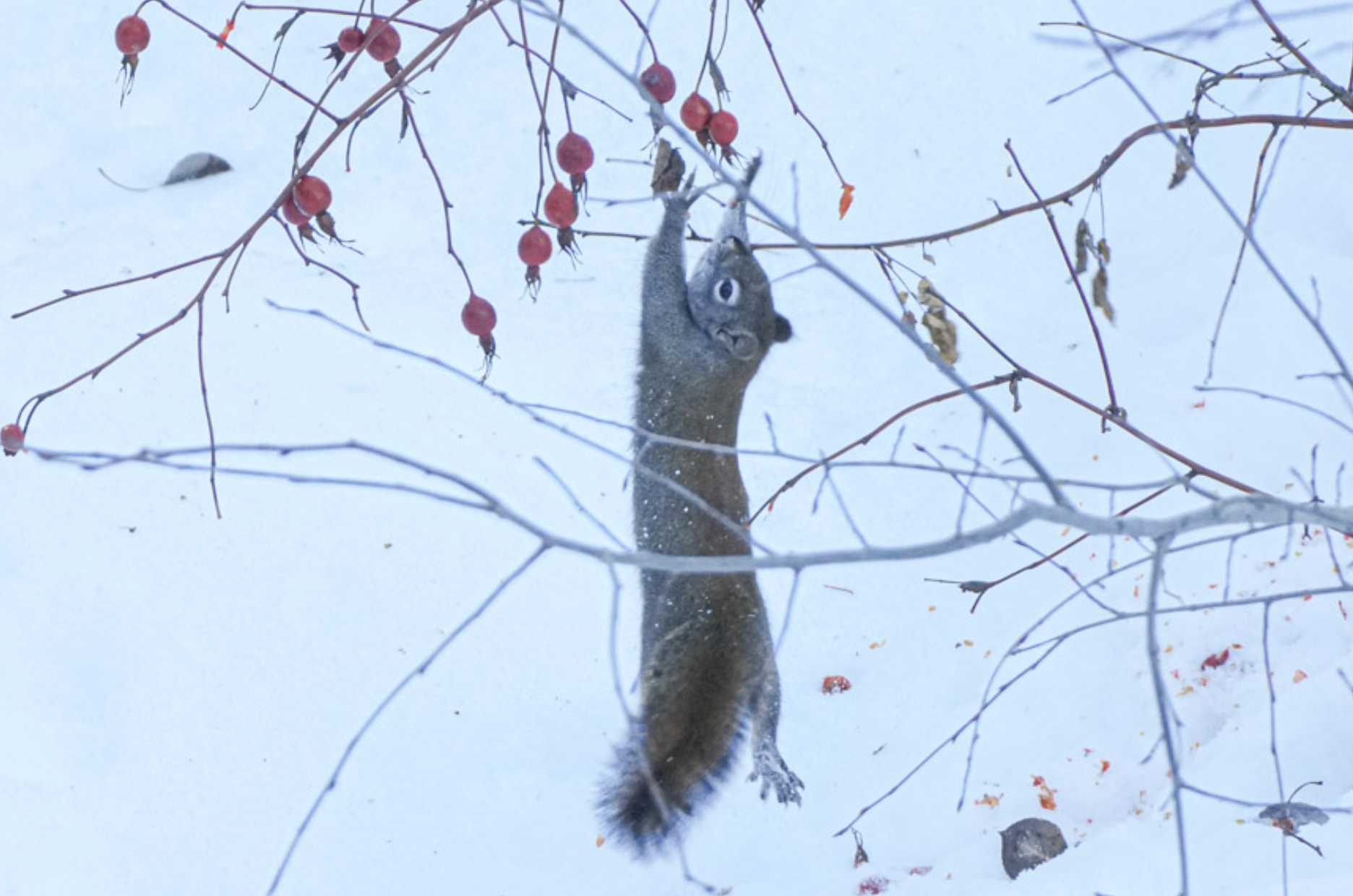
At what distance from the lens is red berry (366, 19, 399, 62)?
1764 mm

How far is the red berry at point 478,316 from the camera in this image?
1.92 m

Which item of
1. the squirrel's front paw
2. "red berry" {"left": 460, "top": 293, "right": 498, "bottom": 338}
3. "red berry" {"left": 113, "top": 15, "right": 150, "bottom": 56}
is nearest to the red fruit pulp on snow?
"red berry" {"left": 460, "top": 293, "right": 498, "bottom": 338}

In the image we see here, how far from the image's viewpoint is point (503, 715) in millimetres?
3287

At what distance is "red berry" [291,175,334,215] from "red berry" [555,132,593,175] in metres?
0.33

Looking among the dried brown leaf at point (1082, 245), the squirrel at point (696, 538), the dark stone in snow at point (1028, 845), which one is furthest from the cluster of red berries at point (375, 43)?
the dark stone in snow at point (1028, 845)

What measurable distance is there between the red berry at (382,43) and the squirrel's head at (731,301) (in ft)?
4.69

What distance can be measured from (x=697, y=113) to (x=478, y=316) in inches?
19.1

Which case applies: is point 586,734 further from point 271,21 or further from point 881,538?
point 271,21

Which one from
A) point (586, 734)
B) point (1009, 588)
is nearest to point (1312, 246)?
point (1009, 588)

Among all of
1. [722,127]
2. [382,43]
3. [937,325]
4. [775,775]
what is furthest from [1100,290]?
[775,775]

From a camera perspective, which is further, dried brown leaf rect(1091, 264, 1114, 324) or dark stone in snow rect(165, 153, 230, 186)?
dark stone in snow rect(165, 153, 230, 186)

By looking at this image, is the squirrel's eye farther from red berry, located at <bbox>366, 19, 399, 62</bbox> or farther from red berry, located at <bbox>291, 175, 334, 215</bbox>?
red berry, located at <bbox>291, 175, 334, 215</bbox>

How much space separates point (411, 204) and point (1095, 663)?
9.23 ft

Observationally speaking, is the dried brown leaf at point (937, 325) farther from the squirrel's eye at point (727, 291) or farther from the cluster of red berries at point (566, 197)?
the squirrel's eye at point (727, 291)
